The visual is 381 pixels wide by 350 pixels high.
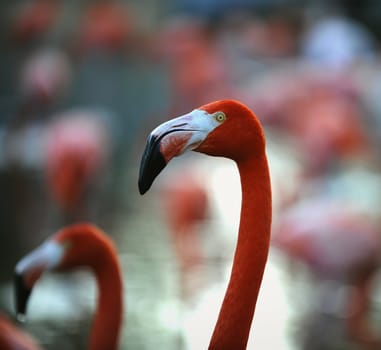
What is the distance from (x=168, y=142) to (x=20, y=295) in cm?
70

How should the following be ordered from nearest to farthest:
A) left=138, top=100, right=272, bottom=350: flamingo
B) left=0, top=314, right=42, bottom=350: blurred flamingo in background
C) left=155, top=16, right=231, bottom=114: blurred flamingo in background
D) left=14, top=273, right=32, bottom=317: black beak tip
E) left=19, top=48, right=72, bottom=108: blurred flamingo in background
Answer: left=138, top=100, right=272, bottom=350: flamingo
left=14, top=273, right=32, bottom=317: black beak tip
left=0, top=314, right=42, bottom=350: blurred flamingo in background
left=19, top=48, right=72, bottom=108: blurred flamingo in background
left=155, top=16, right=231, bottom=114: blurred flamingo in background

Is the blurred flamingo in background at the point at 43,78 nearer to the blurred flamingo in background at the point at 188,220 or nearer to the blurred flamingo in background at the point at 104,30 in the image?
the blurred flamingo in background at the point at 104,30

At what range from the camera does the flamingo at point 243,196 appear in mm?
2240

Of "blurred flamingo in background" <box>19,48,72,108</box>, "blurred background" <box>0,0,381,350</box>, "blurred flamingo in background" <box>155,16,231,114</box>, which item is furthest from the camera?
"blurred flamingo in background" <box>155,16,231,114</box>

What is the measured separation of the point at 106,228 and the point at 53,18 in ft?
17.1

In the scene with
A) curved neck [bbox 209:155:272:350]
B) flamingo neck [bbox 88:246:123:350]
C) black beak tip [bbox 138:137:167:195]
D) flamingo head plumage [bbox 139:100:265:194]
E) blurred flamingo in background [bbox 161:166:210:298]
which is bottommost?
blurred flamingo in background [bbox 161:166:210:298]

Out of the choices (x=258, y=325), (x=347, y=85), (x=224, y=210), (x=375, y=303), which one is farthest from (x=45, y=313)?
(x=347, y=85)

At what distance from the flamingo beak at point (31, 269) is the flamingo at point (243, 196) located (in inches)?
22.7

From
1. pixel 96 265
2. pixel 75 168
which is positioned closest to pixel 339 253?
pixel 75 168

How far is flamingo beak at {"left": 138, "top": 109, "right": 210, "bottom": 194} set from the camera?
213 cm

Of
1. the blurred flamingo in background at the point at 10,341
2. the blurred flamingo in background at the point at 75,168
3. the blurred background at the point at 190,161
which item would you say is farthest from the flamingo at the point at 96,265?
Result: the blurred flamingo in background at the point at 75,168

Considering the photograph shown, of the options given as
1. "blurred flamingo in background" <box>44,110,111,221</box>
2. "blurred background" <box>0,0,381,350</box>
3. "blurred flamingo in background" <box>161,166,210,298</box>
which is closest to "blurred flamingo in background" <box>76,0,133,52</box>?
"blurred background" <box>0,0,381,350</box>

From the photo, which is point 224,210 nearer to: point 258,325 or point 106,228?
point 106,228

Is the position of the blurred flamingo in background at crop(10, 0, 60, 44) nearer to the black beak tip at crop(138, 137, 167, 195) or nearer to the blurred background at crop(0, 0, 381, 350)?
the blurred background at crop(0, 0, 381, 350)
